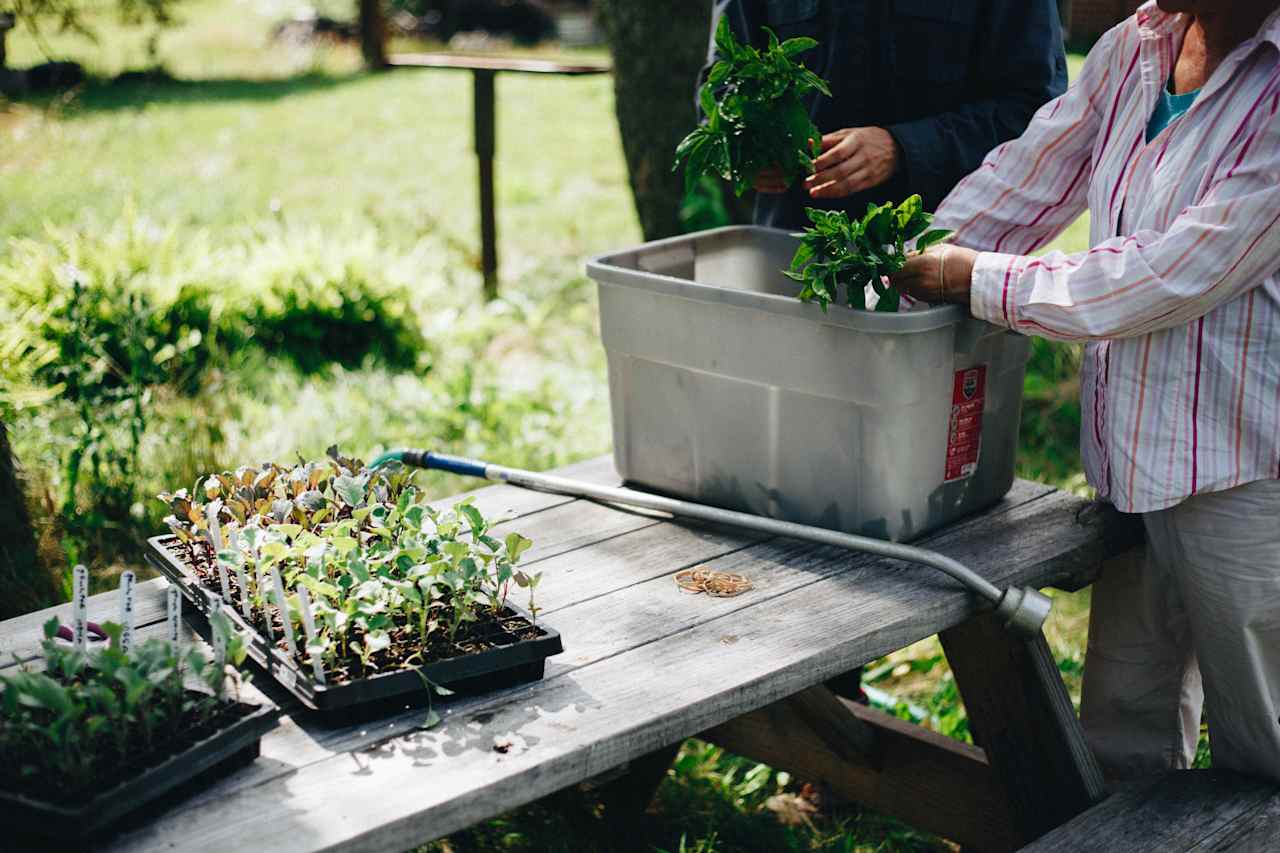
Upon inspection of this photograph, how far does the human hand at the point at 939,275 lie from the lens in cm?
194

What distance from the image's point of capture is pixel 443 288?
241 inches

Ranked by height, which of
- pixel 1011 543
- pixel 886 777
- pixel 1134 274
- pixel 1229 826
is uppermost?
pixel 1134 274

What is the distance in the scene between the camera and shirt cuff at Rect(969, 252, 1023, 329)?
1.90 meters

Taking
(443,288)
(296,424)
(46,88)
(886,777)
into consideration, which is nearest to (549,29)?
(46,88)

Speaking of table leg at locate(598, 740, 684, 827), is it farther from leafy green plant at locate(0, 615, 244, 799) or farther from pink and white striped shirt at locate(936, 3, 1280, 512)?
leafy green plant at locate(0, 615, 244, 799)

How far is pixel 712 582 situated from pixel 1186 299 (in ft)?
2.52

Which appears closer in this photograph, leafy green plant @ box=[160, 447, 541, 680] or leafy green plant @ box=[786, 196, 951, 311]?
leafy green plant @ box=[160, 447, 541, 680]

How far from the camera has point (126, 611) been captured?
5.20ft

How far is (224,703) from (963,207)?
1.44m

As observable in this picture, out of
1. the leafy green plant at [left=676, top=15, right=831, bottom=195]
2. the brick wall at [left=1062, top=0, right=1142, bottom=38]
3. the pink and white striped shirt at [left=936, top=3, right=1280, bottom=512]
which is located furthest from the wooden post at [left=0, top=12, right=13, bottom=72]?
the brick wall at [left=1062, top=0, right=1142, bottom=38]

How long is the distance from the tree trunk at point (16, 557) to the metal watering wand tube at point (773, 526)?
1105 mm

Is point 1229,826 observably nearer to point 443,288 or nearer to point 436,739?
point 436,739

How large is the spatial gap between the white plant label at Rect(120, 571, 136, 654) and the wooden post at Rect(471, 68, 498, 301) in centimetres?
463

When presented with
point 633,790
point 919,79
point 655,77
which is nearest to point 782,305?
point 919,79
